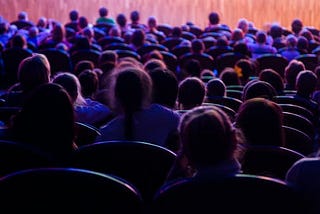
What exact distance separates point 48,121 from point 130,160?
0.69 metres

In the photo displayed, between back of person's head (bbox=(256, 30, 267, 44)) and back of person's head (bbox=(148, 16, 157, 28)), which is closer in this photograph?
back of person's head (bbox=(256, 30, 267, 44))

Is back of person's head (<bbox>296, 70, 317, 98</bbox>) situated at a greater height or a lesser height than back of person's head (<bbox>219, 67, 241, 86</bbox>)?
greater

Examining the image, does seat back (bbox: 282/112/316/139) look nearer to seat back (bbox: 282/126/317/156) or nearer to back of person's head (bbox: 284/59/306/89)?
seat back (bbox: 282/126/317/156)

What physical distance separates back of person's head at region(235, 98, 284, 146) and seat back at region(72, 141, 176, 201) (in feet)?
2.43

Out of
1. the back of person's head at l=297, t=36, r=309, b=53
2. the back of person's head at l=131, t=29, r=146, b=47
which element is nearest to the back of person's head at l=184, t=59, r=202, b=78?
the back of person's head at l=131, t=29, r=146, b=47

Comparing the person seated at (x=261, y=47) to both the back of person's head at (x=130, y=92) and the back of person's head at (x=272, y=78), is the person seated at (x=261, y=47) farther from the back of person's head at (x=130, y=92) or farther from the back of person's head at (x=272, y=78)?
the back of person's head at (x=130, y=92)

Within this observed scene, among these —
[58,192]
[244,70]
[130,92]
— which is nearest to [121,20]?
[244,70]

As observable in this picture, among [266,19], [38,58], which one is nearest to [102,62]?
[38,58]

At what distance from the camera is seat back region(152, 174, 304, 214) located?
2.20 m

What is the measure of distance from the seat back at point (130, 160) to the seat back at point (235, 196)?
865 mm

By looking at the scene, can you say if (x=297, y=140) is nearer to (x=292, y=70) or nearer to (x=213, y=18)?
(x=292, y=70)

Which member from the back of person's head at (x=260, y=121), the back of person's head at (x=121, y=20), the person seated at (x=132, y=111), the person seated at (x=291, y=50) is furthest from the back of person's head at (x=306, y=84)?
the back of person's head at (x=121, y=20)

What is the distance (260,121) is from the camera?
368cm

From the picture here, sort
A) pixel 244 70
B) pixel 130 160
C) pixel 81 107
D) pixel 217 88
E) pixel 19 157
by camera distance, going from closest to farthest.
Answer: pixel 19 157
pixel 130 160
pixel 81 107
pixel 217 88
pixel 244 70
